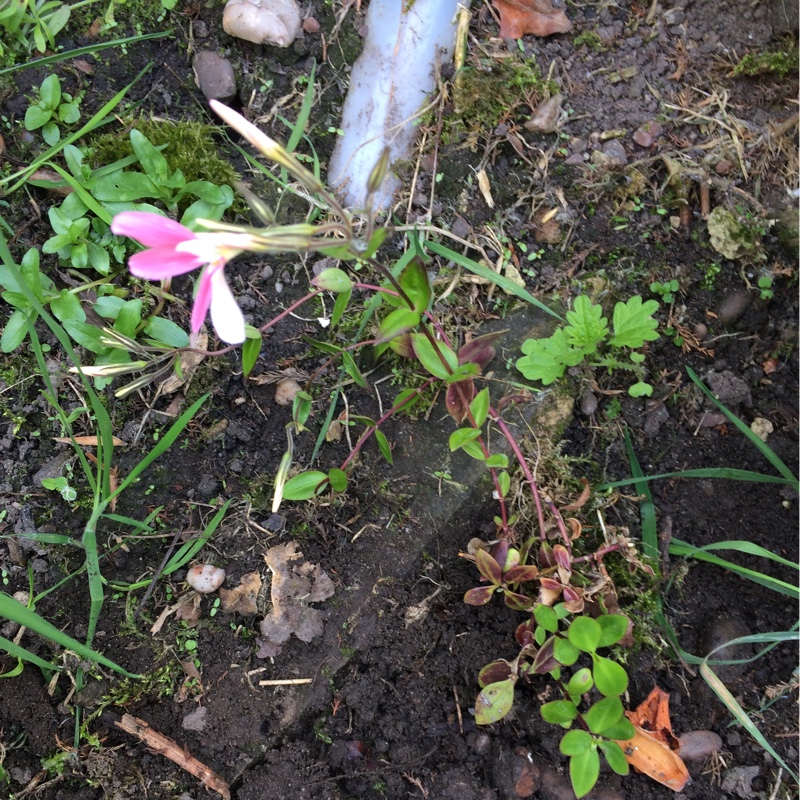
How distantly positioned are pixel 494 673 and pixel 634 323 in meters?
1.04

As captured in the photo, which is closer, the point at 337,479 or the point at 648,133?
the point at 337,479

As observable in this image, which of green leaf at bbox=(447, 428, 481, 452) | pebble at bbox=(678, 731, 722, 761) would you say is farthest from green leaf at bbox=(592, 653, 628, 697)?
green leaf at bbox=(447, 428, 481, 452)

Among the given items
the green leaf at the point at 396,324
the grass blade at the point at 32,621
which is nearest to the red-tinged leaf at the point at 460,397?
the green leaf at the point at 396,324

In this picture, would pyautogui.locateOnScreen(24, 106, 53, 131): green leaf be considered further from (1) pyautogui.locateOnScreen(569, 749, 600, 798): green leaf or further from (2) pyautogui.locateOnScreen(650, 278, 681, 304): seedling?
(1) pyautogui.locateOnScreen(569, 749, 600, 798): green leaf

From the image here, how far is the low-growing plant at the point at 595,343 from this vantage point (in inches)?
72.9

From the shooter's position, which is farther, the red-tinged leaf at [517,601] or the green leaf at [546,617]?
the red-tinged leaf at [517,601]

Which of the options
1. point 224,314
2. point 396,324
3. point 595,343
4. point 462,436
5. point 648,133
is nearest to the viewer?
point 224,314

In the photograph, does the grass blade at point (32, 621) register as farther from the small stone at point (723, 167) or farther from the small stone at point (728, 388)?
the small stone at point (723, 167)

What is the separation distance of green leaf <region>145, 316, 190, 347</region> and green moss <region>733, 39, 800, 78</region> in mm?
1957

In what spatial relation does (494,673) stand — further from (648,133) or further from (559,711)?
(648,133)

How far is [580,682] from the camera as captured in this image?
5.36ft

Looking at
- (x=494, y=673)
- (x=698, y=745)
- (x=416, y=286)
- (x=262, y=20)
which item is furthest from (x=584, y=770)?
(x=262, y=20)

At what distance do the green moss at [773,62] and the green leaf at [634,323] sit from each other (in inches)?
35.9

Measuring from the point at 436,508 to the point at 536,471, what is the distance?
12.4 inches
